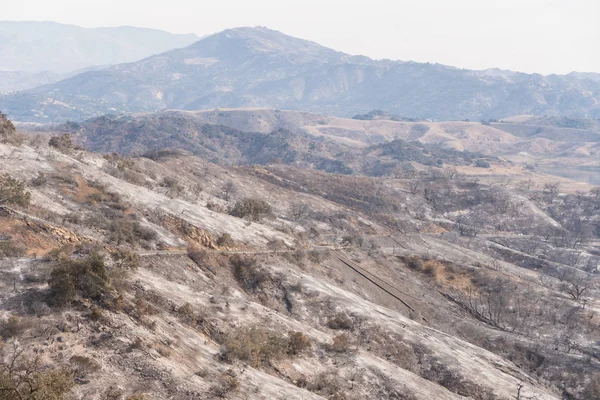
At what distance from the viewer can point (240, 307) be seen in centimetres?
3197

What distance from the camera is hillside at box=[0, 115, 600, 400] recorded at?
20.1m

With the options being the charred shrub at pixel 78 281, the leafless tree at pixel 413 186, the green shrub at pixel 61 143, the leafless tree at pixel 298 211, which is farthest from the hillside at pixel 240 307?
the leafless tree at pixel 413 186

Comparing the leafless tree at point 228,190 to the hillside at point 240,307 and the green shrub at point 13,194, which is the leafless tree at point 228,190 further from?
the green shrub at point 13,194

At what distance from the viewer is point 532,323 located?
58625 mm

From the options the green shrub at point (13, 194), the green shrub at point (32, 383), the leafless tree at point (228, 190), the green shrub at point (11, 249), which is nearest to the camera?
the green shrub at point (32, 383)

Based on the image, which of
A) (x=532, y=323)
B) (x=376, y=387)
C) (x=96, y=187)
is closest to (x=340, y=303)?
(x=376, y=387)

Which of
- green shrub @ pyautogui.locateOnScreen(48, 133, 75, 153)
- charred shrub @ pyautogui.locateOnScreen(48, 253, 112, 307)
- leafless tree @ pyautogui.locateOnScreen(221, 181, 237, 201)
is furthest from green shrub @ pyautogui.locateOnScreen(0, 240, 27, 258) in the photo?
leafless tree @ pyautogui.locateOnScreen(221, 181, 237, 201)

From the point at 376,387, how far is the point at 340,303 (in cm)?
1330

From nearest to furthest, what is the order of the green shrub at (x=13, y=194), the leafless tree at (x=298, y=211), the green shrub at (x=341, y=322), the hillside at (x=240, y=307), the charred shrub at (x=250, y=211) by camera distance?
the hillside at (x=240, y=307)
the green shrub at (x=13, y=194)
the green shrub at (x=341, y=322)
the charred shrub at (x=250, y=211)
the leafless tree at (x=298, y=211)

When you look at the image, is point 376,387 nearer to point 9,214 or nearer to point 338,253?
point 9,214

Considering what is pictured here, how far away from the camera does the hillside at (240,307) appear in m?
20.1

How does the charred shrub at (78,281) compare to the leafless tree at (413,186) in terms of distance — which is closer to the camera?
the charred shrub at (78,281)

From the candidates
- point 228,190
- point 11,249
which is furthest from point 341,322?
point 228,190

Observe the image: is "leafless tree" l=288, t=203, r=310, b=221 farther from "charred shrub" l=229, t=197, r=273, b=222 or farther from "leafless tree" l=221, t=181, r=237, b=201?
"charred shrub" l=229, t=197, r=273, b=222
